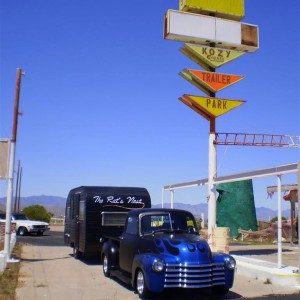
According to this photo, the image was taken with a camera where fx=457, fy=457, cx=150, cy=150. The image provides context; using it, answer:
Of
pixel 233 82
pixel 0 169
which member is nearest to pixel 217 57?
pixel 233 82

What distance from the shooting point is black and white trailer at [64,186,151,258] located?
14.5 metres

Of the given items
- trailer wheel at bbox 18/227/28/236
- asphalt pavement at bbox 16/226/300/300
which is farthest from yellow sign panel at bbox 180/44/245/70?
trailer wheel at bbox 18/227/28/236

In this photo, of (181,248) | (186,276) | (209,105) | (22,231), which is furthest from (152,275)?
(22,231)

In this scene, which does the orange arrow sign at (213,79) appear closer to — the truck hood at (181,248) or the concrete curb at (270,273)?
the concrete curb at (270,273)

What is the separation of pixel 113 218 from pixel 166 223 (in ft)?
15.3

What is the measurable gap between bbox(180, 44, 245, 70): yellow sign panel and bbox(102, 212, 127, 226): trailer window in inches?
292

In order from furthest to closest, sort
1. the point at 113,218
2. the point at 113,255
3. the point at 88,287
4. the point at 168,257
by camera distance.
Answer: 1. the point at 113,218
2. the point at 113,255
3. the point at 88,287
4. the point at 168,257

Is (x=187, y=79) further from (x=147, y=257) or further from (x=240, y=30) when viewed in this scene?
(x=147, y=257)

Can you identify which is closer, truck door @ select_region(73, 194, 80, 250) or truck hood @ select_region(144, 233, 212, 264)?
truck hood @ select_region(144, 233, 212, 264)

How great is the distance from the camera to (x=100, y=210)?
48.3 feet

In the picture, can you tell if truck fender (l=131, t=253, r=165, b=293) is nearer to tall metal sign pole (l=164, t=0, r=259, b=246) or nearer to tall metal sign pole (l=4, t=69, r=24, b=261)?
tall metal sign pole (l=4, t=69, r=24, b=261)

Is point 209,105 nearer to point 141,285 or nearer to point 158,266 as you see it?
point 141,285

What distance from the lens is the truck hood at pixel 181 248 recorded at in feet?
29.7

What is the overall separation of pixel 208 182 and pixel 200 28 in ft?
20.8
